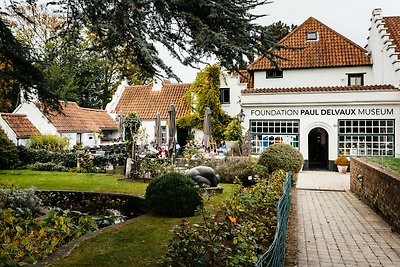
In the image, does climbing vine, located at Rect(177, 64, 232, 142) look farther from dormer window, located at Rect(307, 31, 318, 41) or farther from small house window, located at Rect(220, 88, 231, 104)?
dormer window, located at Rect(307, 31, 318, 41)

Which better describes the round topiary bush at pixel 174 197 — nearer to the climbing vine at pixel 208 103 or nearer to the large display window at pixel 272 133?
the large display window at pixel 272 133

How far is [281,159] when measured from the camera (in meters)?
16.5

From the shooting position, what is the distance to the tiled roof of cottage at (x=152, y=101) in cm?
3369

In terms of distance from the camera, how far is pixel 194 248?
5.23 metres

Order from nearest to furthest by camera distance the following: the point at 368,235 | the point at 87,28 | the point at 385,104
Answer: the point at 87,28
the point at 368,235
the point at 385,104

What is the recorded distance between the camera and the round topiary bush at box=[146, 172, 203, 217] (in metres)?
9.48

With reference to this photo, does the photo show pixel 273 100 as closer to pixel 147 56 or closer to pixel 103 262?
pixel 103 262

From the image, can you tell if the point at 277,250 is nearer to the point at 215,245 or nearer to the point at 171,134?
the point at 215,245

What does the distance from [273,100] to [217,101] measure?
685 cm

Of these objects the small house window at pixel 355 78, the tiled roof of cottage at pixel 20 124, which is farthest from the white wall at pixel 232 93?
the tiled roof of cottage at pixel 20 124

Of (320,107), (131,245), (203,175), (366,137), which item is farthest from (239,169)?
(366,137)

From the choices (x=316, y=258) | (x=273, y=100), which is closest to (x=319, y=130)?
(x=273, y=100)

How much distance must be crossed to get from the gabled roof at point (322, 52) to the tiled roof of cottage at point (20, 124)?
1608 cm

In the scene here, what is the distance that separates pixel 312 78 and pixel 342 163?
6.96 m
